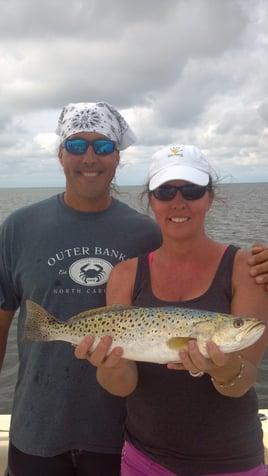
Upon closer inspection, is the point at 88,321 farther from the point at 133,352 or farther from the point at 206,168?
the point at 206,168

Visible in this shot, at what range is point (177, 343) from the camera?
308cm

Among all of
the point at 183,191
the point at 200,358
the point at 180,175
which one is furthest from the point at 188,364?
the point at 180,175

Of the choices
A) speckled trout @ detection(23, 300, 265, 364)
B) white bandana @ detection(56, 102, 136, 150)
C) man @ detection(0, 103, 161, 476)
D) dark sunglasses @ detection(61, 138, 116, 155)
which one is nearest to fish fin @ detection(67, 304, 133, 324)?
speckled trout @ detection(23, 300, 265, 364)

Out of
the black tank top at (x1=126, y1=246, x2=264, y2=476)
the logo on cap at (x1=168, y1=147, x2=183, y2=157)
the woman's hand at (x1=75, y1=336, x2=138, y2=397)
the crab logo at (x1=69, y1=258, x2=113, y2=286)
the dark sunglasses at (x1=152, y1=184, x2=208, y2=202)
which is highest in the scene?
the logo on cap at (x1=168, y1=147, x2=183, y2=157)

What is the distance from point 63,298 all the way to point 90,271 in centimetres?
31

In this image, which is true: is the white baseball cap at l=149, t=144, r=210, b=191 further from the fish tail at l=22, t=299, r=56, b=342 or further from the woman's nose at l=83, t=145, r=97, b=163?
the fish tail at l=22, t=299, r=56, b=342

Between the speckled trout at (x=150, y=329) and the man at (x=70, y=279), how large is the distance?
1.04 feet

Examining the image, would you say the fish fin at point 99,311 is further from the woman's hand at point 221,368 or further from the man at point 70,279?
the woman's hand at point 221,368

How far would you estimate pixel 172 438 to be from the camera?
311cm

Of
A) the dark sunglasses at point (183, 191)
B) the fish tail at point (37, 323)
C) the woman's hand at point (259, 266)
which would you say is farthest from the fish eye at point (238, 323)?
the fish tail at point (37, 323)

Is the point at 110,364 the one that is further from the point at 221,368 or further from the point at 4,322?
the point at 4,322

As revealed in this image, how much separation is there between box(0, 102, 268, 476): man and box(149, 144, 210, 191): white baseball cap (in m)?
0.64

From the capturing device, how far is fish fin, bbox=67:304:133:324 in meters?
3.25

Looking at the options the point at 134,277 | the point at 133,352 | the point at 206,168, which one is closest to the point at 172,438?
the point at 133,352
